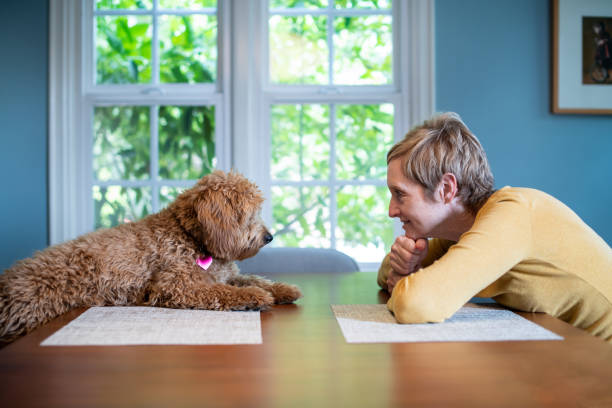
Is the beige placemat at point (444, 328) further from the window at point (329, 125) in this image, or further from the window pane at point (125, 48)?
the window pane at point (125, 48)

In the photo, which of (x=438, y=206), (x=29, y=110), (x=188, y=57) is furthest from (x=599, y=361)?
(x=29, y=110)

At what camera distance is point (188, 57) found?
2.91m

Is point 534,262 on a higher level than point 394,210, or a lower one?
lower

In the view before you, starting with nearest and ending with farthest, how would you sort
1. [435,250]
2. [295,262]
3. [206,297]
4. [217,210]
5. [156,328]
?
[156,328]
[206,297]
[217,210]
[435,250]
[295,262]

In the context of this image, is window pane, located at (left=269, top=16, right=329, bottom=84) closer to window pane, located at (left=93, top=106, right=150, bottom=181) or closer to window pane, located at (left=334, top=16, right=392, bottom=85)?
window pane, located at (left=334, top=16, right=392, bottom=85)

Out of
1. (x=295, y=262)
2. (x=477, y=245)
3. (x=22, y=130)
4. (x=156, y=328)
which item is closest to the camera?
(x=156, y=328)

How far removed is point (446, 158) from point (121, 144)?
2170mm

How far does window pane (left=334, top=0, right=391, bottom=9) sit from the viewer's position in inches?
116

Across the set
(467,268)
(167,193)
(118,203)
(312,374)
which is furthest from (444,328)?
(118,203)

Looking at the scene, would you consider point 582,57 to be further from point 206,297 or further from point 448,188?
point 206,297

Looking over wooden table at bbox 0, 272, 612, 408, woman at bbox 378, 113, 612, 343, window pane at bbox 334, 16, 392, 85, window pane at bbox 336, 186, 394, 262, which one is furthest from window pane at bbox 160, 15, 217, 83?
wooden table at bbox 0, 272, 612, 408

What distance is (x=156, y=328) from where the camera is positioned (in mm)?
934

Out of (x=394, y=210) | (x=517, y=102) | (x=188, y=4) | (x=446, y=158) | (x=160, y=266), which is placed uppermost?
(x=188, y=4)

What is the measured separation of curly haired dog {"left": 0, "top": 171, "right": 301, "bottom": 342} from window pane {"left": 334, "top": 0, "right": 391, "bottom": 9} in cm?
195
